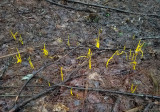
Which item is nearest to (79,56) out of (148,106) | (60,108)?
(60,108)

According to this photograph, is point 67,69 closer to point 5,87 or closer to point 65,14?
point 5,87

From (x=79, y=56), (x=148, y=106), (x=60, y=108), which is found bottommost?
(x=60, y=108)

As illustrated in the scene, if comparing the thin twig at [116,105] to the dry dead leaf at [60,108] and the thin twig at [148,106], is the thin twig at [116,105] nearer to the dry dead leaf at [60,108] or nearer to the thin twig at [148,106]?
the thin twig at [148,106]

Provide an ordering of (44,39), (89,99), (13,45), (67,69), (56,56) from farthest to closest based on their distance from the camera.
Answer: (44,39), (13,45), (56,56), (67,69), (89,99)

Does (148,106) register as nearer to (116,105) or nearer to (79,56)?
(116,105)

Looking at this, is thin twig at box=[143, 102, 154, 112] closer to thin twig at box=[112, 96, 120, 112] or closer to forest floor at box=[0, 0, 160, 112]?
forest floor at box=[0, 0, 160, 112]

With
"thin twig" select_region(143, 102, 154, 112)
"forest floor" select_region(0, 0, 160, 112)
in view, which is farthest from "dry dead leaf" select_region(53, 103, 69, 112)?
"thin twig" select_region(143, 102, 154, 112)

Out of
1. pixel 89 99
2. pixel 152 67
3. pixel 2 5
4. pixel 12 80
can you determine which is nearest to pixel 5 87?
pixel 12 80

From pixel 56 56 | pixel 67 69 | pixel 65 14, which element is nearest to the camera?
pixel 67 69
